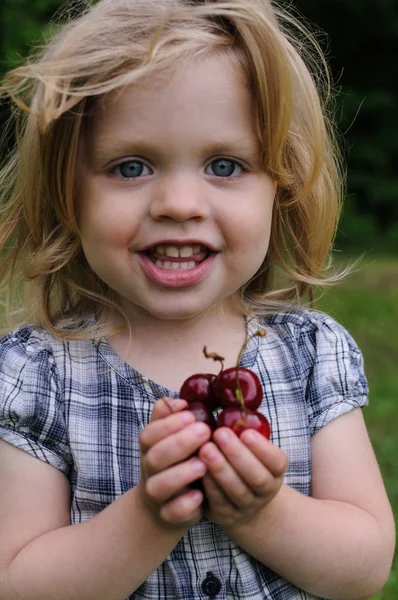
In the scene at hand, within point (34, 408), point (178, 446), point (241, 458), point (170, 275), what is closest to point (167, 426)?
point (178, 446)

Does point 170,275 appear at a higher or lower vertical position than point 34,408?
higher

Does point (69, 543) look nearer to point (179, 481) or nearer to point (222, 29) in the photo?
point (179, 481)

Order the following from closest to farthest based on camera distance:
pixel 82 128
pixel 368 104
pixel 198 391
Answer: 1. pixel 198 391
2. pixel 82 128
3. pixel 368 104

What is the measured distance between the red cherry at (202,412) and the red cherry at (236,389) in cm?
3

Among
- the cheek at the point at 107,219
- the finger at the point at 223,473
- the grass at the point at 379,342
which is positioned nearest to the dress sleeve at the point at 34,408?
the cheek at the point at 107,219

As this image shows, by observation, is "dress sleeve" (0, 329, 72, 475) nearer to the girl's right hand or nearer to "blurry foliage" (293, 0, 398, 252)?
the girl's right hand

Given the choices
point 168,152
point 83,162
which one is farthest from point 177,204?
point 83,162

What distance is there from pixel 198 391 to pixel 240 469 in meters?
0.18

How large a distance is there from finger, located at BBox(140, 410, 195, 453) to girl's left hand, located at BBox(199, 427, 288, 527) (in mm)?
57

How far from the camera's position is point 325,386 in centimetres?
232

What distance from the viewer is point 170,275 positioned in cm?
208

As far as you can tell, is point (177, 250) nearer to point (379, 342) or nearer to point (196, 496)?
point (196, 496)

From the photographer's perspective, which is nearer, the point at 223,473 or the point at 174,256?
the point at 223,473

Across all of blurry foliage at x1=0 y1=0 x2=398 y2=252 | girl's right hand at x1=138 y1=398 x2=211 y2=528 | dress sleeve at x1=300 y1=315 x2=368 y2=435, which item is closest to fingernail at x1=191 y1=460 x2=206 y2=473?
girl's right hand at x1=138 y1=398 x2=211 y2=528
